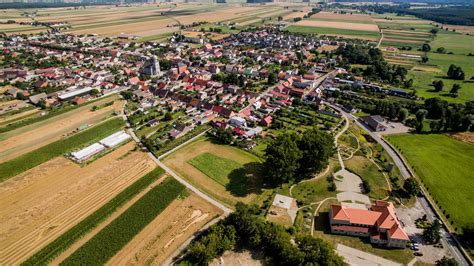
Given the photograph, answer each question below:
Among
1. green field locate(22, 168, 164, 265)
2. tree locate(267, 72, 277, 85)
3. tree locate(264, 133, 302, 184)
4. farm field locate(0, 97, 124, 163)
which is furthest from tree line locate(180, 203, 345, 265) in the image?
tree locate(267, 72, 277, 85)

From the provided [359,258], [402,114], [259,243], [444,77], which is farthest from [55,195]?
[444,77]

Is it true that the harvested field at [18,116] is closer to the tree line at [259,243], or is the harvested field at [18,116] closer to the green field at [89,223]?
the green field at [89,223]

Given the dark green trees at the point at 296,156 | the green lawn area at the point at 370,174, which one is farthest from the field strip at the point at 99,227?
the green lawn area at the point at 370,174

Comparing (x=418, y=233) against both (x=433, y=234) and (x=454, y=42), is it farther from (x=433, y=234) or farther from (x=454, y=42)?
(x=454, y=42)

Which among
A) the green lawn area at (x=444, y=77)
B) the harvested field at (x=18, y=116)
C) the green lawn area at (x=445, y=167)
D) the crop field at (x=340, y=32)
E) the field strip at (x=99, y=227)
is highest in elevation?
the crop field at (x=340, y=32)

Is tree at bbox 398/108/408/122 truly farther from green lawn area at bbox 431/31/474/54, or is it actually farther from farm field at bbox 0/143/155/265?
green lawn area at bbox 431/31/474/54
